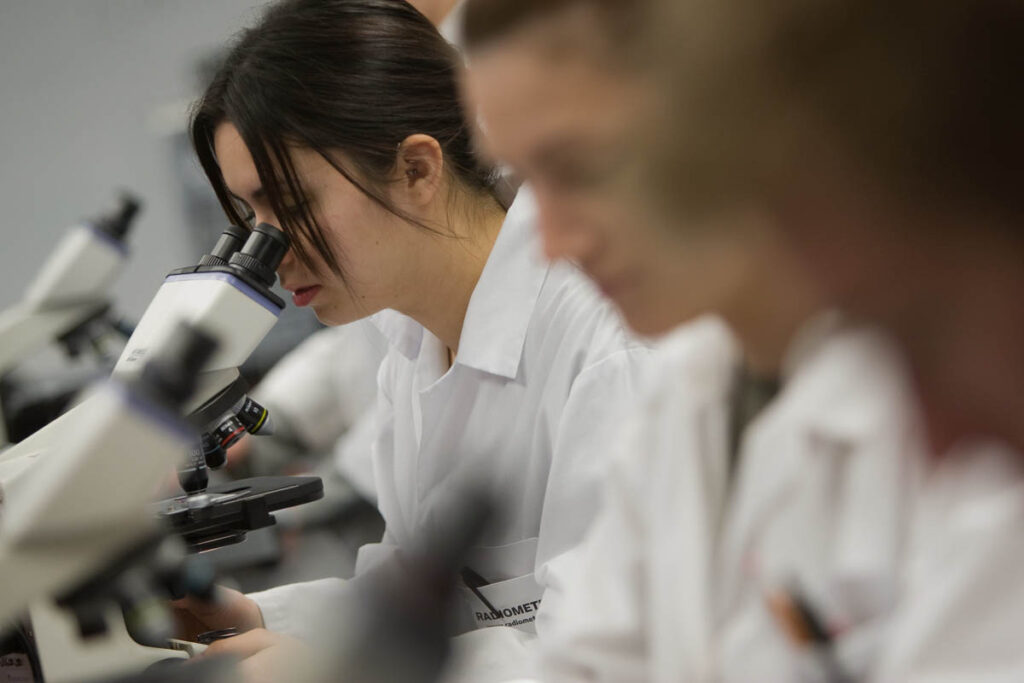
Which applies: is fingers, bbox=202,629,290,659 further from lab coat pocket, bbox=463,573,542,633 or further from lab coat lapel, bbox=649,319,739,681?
lab coat lapel, bbox=649,319,739,681

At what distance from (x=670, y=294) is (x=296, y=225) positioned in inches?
39.7

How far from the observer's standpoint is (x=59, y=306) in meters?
1.84

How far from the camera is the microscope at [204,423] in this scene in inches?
39.8

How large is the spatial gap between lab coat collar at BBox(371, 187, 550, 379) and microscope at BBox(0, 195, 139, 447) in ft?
2.37

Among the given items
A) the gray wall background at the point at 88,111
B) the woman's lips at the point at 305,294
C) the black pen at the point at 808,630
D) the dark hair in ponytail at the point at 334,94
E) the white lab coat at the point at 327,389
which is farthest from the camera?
the gray wall background at the point at 88,111

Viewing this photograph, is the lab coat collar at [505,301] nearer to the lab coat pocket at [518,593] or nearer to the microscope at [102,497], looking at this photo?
the lab coat pocket at [518,593]

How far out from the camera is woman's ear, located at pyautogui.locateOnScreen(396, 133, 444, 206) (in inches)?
56.7

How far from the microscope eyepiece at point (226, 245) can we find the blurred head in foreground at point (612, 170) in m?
0.72

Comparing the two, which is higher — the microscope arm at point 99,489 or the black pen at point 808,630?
the microscope arm at point 99,489

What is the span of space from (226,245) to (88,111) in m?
2.49

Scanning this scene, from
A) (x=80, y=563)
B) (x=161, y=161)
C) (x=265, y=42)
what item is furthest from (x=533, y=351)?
(x=161, y=161)

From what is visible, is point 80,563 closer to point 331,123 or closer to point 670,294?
point 670,294

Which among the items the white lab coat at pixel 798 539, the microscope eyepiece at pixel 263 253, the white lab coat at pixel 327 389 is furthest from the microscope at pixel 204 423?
the white lab coat at pixel 327 389

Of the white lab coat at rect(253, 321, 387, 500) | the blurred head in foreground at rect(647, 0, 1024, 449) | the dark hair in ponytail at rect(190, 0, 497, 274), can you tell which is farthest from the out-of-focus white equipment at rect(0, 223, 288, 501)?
the white lab coat at rect(253, 321, 387, 500)
